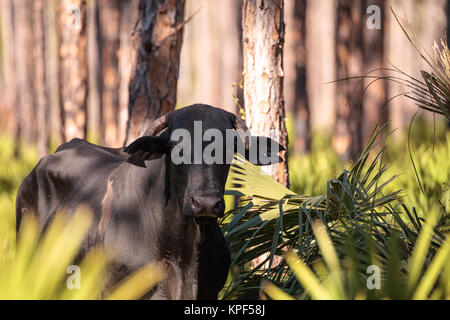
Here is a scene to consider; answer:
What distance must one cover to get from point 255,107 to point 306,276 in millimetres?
3462

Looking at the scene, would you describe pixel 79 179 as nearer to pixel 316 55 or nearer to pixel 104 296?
pixel 104 296

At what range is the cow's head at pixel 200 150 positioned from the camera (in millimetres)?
3424

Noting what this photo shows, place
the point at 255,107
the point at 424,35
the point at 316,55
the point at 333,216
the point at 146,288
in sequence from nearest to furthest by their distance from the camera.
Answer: the point at 146,288
the point at 333,216
the point at 255,107
the point at 424,35
the point at 316,55

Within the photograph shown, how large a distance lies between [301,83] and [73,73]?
566 centimetres

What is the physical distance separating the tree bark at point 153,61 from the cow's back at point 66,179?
2.41 m

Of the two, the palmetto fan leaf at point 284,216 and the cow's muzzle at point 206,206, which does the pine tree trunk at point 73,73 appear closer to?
the palmetto fan leaf at point 284,216

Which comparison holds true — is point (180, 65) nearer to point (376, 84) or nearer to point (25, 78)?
point (376, 84)

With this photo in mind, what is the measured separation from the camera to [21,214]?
18.1 feet

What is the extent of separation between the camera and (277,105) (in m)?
6.20

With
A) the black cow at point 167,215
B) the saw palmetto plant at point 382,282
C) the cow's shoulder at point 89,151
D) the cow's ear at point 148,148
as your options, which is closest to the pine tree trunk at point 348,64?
the cow's shoulder at point 89,151

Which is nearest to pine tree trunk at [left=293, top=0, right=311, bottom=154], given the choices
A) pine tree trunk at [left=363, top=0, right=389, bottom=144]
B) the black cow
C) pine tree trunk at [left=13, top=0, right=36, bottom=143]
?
pine tree trunk at [left=363, top=0, right=389, bottom=144]

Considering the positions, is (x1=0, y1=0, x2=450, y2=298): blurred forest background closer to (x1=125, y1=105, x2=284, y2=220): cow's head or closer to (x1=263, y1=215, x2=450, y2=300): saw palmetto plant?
(x1=263, y1=215, x2=450, y2=300): saw palmetto plant

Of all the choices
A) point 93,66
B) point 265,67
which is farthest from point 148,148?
point 93,66
